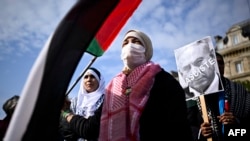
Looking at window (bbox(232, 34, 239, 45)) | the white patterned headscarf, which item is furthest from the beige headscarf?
window (bbox(232, 34, 239, 45))

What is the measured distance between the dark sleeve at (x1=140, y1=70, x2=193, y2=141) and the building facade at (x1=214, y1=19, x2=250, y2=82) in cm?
3073

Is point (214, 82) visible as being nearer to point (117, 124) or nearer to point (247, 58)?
point (117, 124)

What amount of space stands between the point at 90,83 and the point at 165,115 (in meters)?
1.58

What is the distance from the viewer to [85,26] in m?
1.09

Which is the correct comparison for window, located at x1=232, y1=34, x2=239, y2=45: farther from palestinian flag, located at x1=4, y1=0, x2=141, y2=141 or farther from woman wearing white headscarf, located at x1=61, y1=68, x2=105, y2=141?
palestinian flag, located at x1=4, y1=0, x2=141, y2=141

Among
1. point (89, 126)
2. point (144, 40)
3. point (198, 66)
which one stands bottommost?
point (89, 126)

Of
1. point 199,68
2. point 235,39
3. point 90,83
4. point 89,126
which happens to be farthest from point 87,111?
point 235,39

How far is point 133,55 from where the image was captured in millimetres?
2121

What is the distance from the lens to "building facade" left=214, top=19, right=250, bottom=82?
100ft

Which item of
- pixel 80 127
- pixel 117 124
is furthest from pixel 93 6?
pixel 80 127

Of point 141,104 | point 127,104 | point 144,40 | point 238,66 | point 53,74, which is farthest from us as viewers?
point 238,66

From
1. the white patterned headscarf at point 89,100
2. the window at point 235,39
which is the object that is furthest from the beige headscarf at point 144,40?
the window at point 235,39

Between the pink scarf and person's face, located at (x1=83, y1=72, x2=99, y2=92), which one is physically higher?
person's face, located at (x1=83, y1=72, x2=99, y2=92)

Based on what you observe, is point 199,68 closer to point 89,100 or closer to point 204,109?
point 204,109
